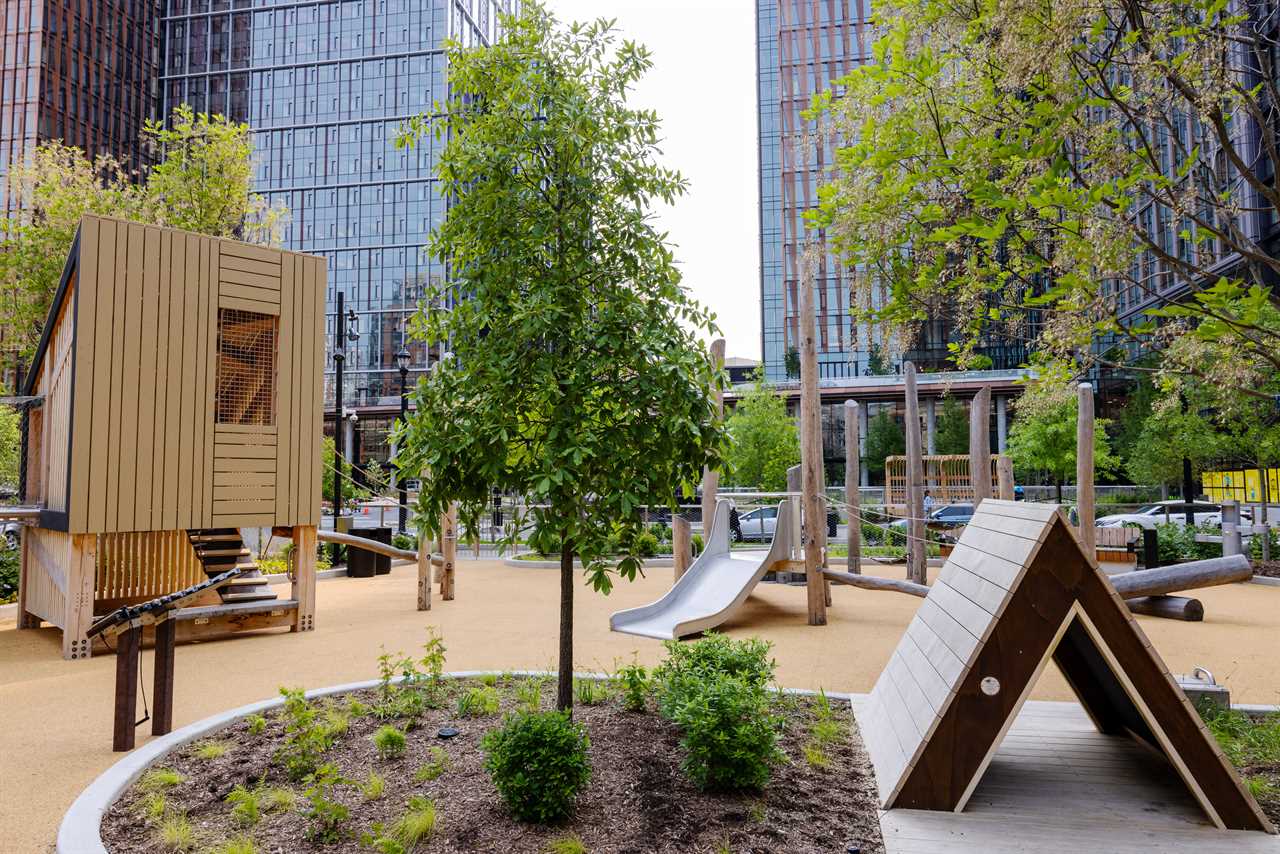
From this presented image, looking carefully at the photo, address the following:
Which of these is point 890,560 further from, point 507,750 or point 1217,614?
point 507,750

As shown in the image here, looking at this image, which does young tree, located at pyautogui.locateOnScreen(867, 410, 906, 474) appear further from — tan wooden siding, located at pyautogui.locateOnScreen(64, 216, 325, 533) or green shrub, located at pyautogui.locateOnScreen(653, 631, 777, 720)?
green shrub, located at pyautogui.locateOnScreen(653, 631, 777, 720)

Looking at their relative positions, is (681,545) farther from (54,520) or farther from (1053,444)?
(1053,444)

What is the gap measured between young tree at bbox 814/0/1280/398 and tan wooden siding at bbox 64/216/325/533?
23.5 ft

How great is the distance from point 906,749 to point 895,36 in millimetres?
5210

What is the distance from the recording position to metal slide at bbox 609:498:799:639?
1070 cm

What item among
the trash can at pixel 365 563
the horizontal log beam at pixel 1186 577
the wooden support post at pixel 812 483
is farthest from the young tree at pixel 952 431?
the horizontal log beam at pixel 1186 577

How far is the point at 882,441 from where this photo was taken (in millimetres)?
52875

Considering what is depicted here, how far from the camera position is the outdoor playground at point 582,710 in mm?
4121

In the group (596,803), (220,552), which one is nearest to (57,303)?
(220,552)

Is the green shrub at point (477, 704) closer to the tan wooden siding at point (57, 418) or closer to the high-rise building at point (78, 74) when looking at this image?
the tan wooden siding at point (57, 418)

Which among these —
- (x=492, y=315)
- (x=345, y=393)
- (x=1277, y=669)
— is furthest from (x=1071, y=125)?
(x=345, y=393)

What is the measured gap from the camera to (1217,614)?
12.2 meters

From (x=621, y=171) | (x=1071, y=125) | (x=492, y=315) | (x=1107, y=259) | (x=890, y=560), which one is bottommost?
(x=890, y=560)

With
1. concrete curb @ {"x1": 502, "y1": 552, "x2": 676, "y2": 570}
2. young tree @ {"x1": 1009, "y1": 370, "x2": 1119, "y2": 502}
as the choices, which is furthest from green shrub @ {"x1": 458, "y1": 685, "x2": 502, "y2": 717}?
young tree @ {"x1": 1009, "y1": 370, "x2": 1119, "y2": 502}
